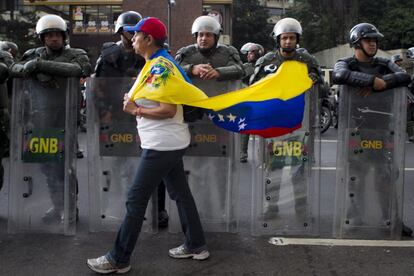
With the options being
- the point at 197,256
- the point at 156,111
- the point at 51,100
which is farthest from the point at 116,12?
the point at 156,111

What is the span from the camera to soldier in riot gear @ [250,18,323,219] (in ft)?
15.8

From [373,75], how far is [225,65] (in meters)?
1.36

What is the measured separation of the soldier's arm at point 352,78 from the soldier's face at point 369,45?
0.31m

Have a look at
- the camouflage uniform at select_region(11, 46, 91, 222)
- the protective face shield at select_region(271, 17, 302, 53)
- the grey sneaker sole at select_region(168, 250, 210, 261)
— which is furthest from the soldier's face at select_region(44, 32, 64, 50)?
the grey sneaker sole at select_region(168, 250, 210, 261)

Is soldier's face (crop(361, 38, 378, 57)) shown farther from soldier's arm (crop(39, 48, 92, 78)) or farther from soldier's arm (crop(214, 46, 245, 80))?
soldier's arm (crop(39, 48, 92, 78))

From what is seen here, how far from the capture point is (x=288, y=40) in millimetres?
5098

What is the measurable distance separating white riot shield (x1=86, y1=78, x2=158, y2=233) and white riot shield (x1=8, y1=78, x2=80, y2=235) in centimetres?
16

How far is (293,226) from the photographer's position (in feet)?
15.9

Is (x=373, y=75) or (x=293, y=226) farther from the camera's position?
(x=293, y=226)

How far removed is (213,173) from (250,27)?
50596mm

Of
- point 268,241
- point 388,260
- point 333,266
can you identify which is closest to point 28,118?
point 268,241

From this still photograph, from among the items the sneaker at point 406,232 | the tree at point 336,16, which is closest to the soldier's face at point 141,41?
the sneaker at point 406,232

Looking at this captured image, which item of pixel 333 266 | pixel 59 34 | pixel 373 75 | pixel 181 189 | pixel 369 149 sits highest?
pixel 59 34

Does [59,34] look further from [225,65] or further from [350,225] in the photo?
[350,225]
